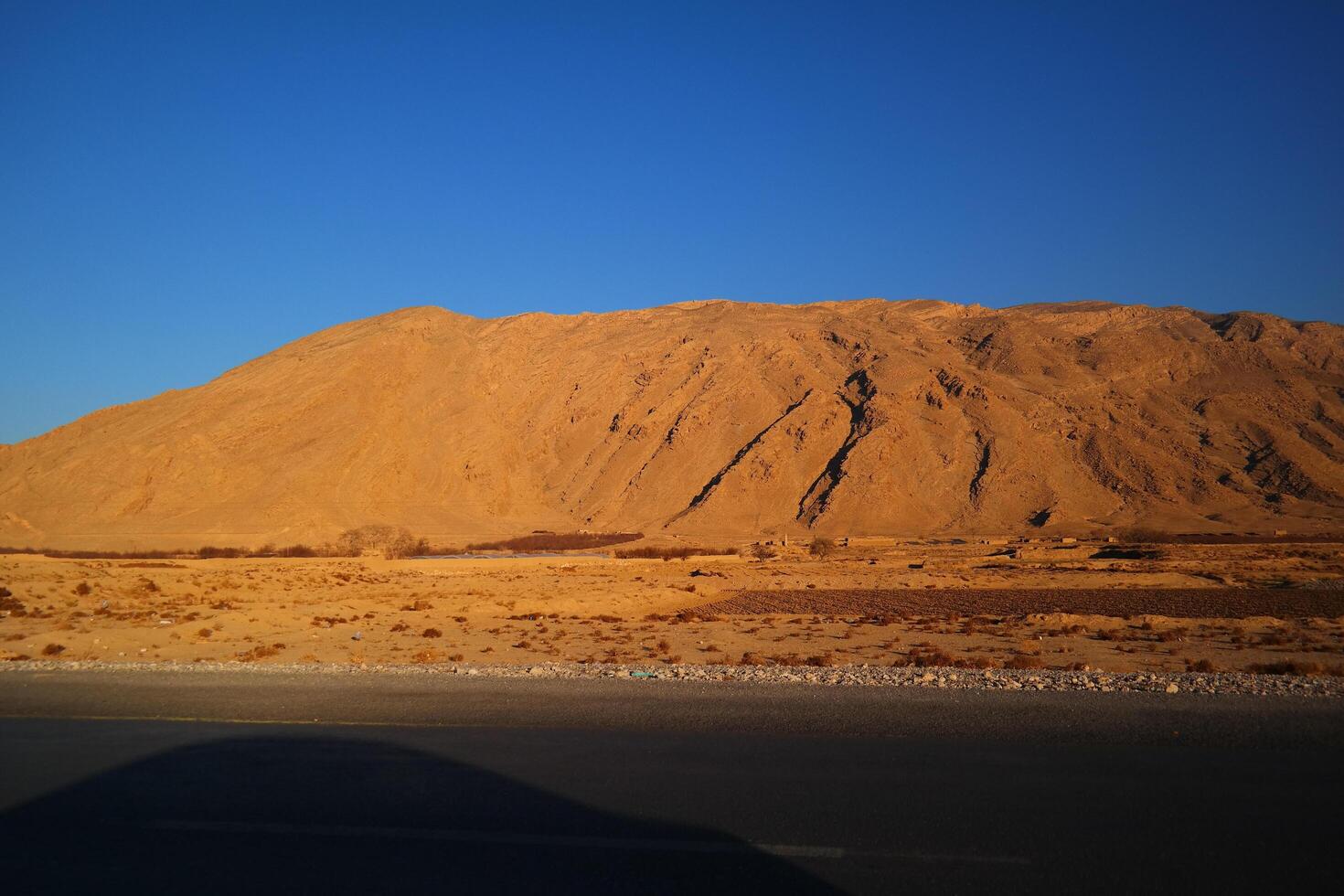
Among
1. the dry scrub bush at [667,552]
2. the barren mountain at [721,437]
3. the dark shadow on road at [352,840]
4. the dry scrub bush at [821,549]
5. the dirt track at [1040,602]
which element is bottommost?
the dark shadow on road at [352,840]

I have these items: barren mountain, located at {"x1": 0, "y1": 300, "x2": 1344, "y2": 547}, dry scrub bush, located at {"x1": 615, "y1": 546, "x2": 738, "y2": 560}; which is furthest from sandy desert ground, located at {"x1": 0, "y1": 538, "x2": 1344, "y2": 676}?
barren mountain, located at {"x1": 0, "y1": 300, "x2": 1344, "y2": 547}

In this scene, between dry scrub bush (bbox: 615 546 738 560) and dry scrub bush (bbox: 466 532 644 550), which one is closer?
dry scrub bush (bbox: 615 546 738 560)

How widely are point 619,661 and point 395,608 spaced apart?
14.5 meters

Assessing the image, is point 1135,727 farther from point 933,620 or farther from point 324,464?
point 324,464

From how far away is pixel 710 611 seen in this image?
3238 centimetres

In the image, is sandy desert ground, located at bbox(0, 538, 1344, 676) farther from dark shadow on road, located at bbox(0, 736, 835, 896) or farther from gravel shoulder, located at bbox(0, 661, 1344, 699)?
dark shadow on road, located at bbox(0, 736, 835, 896)

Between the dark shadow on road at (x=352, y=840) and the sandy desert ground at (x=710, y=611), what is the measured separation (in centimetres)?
1081

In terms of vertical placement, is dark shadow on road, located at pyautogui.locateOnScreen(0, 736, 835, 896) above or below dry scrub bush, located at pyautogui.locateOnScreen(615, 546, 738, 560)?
below

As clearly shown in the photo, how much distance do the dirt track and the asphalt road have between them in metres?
20.0

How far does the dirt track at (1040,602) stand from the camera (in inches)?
1165

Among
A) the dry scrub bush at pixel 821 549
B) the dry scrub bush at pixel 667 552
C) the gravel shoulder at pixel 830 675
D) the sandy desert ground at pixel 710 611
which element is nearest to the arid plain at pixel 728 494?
the sandy desert ground at pixel 710 611

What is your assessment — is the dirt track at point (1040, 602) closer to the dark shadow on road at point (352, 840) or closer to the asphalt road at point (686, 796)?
the asphalt road at point (686, 796)

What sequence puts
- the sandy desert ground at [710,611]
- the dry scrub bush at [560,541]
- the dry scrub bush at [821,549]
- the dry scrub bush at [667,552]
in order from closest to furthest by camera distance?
the sandy desert ground at [710,611] → the dry scrub bush at [667,552] → the dry scrub bush at [821,549] → the dry scrub bush at [560,541]

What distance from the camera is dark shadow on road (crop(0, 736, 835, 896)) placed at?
5312 millimetres
